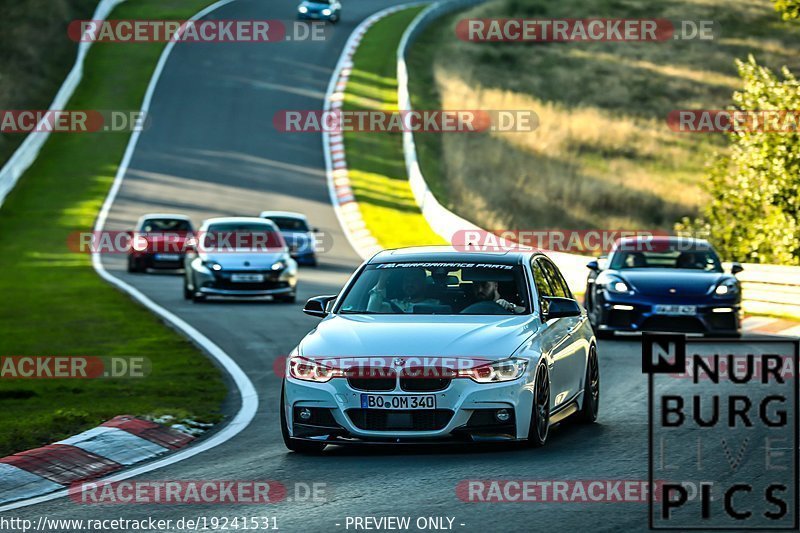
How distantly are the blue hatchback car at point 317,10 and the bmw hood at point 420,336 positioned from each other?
187 feet

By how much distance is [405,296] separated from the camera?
11234 mm

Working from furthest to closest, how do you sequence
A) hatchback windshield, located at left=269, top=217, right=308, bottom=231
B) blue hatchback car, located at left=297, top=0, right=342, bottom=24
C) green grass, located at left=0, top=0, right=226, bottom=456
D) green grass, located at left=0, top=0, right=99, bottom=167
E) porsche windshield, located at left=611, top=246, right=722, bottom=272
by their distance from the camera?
blue hatchback car, located at left=297, top=0, right=342, bottom=24
green grass, located at left=0, top=0, right=99, bottom=167
hatchback windshield, located at left=269, top=217, right=308, bottom=231
porsche windshield, located at left=611, top=246, right=722, bottom=272
green grass, located at left=0, top=0, right=226, bottom=456

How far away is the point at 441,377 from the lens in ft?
32.6

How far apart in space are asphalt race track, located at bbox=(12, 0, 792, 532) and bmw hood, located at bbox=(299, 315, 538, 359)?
0.71 metres

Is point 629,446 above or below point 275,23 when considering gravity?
below

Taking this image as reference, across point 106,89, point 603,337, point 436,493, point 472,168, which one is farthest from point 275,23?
point 436,493

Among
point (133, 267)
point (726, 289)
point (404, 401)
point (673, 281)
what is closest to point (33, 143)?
point (133, 267)

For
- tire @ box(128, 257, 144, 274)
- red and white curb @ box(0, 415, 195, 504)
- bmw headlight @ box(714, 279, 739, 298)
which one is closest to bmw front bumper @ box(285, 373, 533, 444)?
red and white curb @ box(0, 415, 195, 504)

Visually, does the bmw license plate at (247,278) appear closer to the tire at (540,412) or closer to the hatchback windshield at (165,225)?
the hatchback windshield at (165,225)

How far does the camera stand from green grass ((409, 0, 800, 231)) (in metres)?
47.1

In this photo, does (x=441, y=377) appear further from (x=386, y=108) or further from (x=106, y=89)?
(x=106, y=89)

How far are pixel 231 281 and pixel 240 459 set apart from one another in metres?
15.6

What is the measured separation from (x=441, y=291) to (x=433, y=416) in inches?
61.4

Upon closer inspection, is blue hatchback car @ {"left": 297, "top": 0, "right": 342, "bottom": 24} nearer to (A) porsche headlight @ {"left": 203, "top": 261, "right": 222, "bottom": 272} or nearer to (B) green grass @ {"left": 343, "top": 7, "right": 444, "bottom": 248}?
(B) green grass @ {"left": 343, "top": 7, "right": 444, "bottom": 248}
